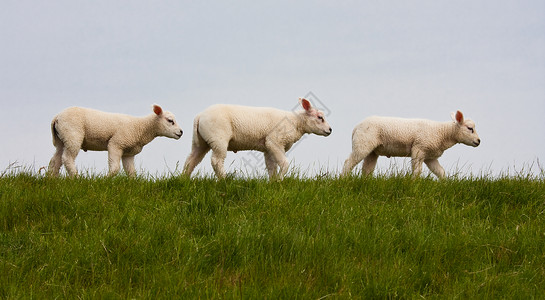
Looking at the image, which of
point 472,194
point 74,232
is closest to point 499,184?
point 472,194

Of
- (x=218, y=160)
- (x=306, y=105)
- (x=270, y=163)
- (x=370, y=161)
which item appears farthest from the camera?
(x=370, y=161)

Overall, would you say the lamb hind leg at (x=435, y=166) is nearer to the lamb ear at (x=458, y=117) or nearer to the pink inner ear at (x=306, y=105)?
the lamb ear at (x=458, y=117)

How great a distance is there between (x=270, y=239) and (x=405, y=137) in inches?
258

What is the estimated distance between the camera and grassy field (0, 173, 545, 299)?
4.65 metres

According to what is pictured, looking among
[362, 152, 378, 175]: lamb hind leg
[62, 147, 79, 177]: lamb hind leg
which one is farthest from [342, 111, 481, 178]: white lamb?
[62, 147, 79, 177]: lamb hind leg

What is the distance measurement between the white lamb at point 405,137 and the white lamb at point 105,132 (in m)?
3.56

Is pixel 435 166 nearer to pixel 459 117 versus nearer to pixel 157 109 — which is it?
pixel 459 117

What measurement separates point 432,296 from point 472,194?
118 inches

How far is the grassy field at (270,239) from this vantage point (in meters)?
4.65

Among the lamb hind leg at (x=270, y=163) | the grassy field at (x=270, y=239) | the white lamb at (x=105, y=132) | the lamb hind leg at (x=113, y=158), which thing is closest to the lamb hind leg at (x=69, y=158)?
the white lamb at (x=105, y=132)

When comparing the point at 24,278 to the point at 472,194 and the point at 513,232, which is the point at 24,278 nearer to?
the point at 513,232

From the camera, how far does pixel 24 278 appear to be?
4723mm

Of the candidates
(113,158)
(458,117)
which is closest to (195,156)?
(113,158)

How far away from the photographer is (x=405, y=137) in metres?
11.1
